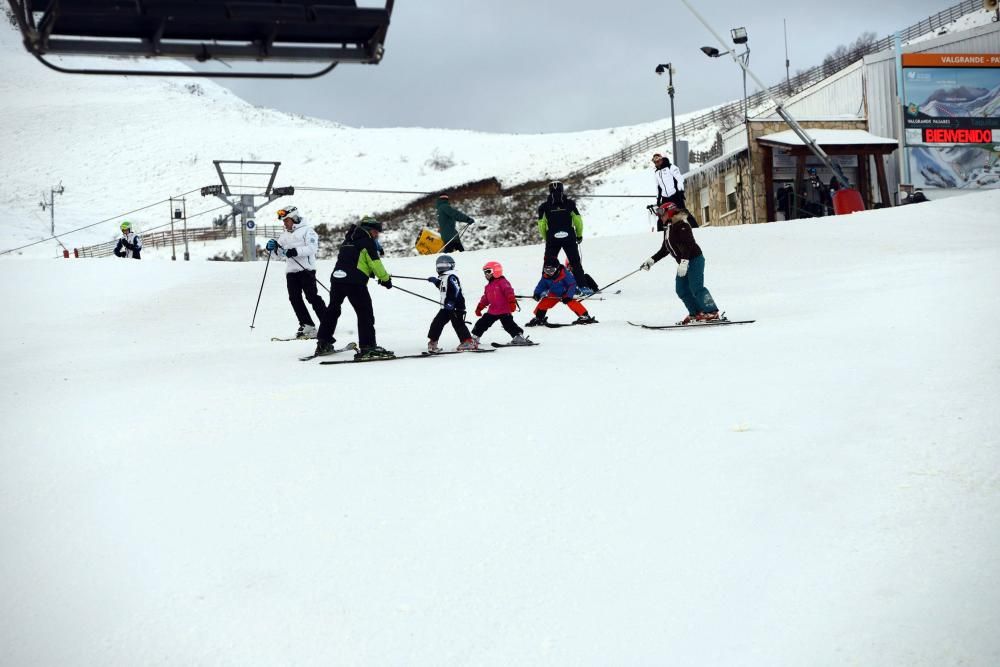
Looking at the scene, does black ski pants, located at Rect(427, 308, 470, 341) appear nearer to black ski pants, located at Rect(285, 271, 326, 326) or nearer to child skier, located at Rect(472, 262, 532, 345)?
child skier, located at Rect(472, 262, 532, 345)

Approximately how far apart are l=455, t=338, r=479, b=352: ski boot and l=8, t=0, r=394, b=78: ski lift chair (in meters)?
4.90

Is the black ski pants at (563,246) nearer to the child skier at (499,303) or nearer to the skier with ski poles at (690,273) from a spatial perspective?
the skier with ski poles at (690,273)

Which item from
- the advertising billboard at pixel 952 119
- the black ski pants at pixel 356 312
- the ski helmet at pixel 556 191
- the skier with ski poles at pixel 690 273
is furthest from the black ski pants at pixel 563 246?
the advertising billboard at pixel 952 119

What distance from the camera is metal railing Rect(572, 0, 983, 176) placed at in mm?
46875

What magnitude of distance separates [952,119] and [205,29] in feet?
96.9

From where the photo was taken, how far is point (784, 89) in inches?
1919

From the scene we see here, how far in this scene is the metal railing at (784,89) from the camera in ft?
154

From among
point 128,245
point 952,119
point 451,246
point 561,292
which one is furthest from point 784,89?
point 561,292

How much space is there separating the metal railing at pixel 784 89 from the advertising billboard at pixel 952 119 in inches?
365

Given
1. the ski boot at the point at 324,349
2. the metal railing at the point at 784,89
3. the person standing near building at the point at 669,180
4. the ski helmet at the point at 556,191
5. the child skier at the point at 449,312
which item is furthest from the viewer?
the metal railing at the point at 784,89

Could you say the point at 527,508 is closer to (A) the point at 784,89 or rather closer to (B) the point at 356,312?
(B) the point at 356,312

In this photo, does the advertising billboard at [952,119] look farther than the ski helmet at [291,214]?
Yes

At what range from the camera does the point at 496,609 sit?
3822 millimetres

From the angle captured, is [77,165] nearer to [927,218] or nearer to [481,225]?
[481,225]
